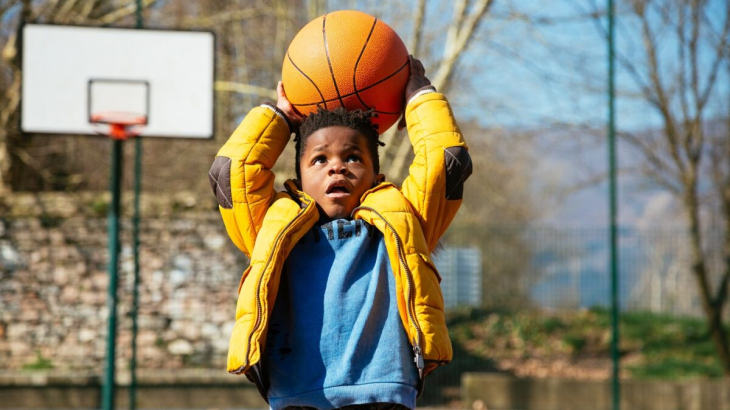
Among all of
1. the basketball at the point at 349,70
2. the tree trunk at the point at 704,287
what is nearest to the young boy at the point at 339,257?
the basketball at the point at 349,70

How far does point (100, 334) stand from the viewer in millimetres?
8781

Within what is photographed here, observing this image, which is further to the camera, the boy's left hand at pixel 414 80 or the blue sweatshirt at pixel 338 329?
the boy's left hand at pixel 414 80

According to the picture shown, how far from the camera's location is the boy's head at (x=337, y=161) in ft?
8.80

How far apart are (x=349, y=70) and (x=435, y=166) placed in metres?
0.42

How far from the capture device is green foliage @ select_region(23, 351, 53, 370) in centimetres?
867

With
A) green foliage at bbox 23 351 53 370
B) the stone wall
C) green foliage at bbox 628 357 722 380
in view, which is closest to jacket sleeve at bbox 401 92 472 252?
the stone wall

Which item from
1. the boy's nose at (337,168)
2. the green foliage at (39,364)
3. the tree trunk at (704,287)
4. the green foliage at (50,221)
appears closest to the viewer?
the boy's nose at (337,168)

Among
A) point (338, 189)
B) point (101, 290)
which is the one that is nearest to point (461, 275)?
point (101, 290)

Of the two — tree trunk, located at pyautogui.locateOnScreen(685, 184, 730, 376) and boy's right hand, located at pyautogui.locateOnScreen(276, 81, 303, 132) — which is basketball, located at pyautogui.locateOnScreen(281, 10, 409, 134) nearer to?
boy's right hand, located at pyautogui.locateOnScreen(276, 81, 303, 132)

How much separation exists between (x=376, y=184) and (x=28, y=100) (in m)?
5.16

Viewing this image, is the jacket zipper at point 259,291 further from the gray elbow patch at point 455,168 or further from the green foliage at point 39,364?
the green foliage at point 39,364

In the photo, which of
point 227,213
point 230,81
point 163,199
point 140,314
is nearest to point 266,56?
point 230,81

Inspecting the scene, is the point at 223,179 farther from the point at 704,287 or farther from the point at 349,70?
the point at 704,287

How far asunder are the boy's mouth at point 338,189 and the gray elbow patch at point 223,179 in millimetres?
298
